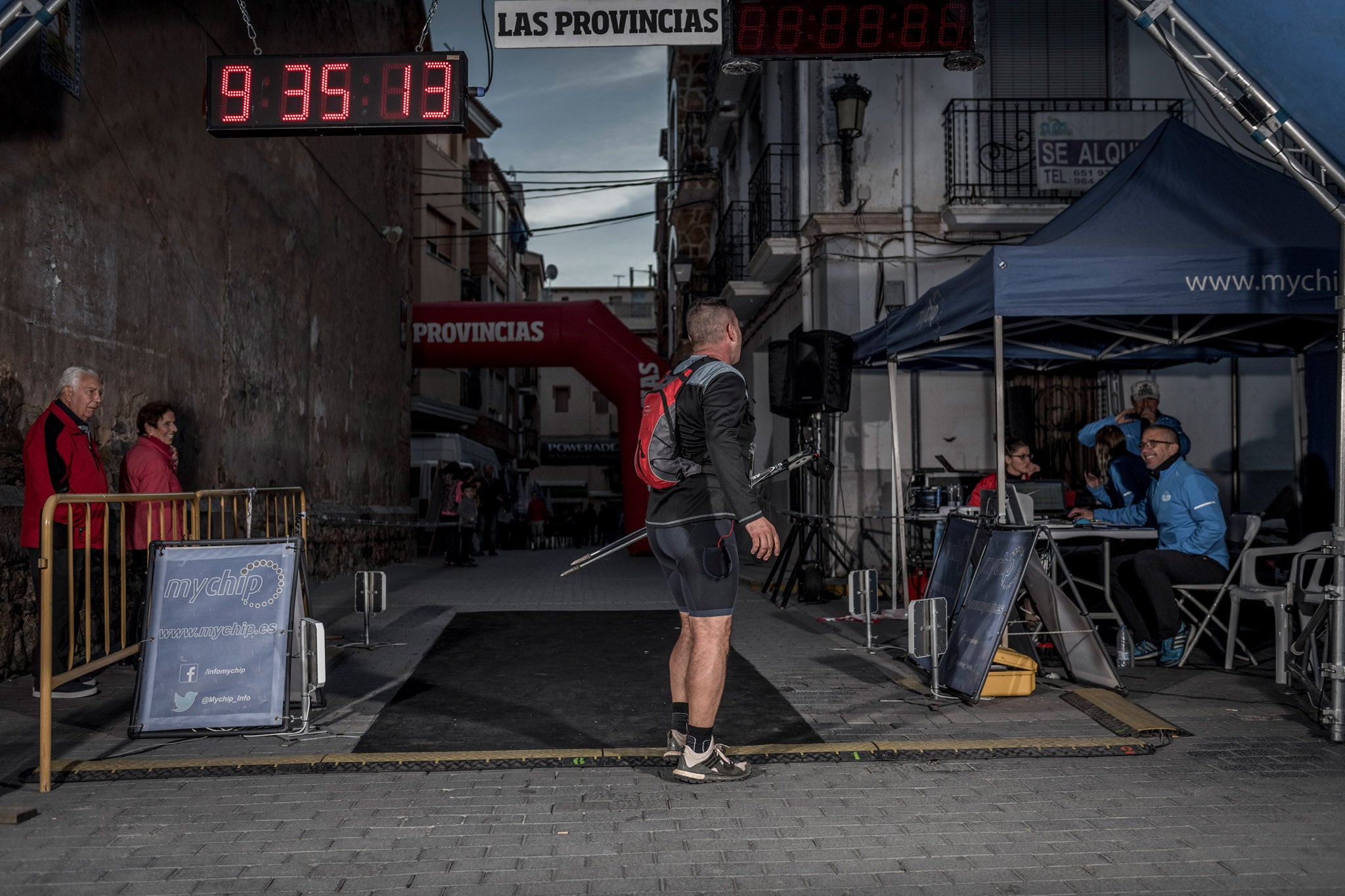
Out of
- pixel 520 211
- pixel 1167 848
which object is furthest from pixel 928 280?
pixel 520 211

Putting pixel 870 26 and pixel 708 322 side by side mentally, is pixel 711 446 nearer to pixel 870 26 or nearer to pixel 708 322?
pixel 708 322

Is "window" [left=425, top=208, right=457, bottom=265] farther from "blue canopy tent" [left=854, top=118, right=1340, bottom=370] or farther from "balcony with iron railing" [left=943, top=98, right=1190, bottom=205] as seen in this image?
"blue canopy tent" [left=854, top=118, right=1340, bottom=370]

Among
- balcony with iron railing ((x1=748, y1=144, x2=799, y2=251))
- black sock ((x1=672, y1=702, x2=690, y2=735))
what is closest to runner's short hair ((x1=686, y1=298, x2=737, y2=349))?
black sock ((x1=672, y1=702, x2=690, y2=735))

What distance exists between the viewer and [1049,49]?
15258 millimetres

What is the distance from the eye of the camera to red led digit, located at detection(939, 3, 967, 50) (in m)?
7.95

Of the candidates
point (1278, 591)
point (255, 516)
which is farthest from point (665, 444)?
point (255, 516)

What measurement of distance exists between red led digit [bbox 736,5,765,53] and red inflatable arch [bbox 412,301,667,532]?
14.8 metres

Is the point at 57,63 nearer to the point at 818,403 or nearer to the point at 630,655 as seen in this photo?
the point at 630,655

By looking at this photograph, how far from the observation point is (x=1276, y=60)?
20.2 ft

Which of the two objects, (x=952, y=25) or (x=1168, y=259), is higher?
(x=952, y=25)

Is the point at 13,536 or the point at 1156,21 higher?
the point at 1156,21

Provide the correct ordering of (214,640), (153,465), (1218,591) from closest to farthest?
(214,640), (1218,591), (153,465)

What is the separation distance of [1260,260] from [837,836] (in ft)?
16.7

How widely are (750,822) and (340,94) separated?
20.3ft
